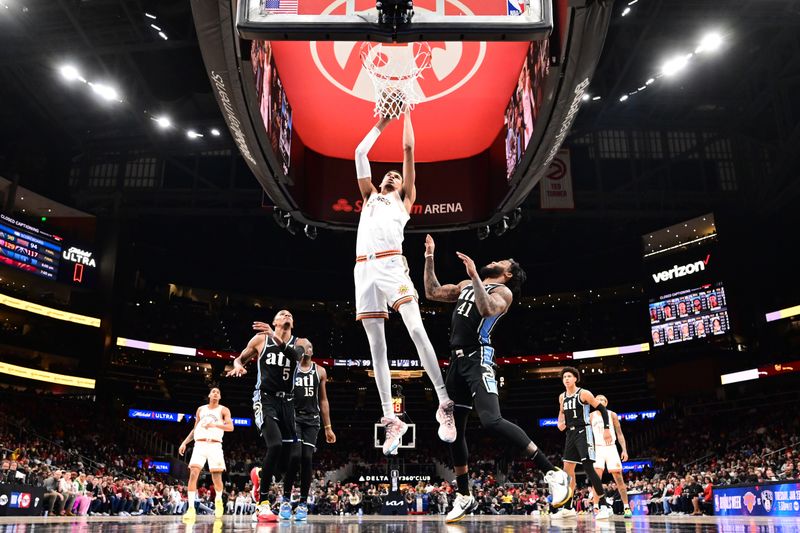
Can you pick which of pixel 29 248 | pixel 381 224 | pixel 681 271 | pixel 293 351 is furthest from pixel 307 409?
pixel 681 271

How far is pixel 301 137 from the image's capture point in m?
8.78

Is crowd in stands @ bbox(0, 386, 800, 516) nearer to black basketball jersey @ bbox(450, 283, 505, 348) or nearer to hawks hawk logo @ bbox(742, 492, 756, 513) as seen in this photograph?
hawks hawk logo @ bbox(742, 492, 756, 513)

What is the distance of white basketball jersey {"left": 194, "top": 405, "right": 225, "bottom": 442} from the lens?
417 inches

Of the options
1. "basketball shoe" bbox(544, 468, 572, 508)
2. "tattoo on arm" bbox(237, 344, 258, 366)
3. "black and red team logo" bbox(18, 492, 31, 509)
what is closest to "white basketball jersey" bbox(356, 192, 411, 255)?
"tattoo on arm" bbox(237, 344, 258, 366)

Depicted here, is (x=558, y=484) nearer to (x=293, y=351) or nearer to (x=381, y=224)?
(x=381, y=224)

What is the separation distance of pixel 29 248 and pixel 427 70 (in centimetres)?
2412

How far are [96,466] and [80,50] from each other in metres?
15.2

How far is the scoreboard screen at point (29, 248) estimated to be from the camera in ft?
85.8

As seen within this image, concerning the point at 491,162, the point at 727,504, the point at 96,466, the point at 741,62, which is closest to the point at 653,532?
the point at 491,162

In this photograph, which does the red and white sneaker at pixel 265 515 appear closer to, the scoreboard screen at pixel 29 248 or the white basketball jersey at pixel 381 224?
the white basketball jersey at pixel 381 224

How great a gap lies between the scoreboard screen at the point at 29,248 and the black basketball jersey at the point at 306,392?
22.5 metres

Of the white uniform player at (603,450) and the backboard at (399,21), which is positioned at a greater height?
the backboard at (399,21)

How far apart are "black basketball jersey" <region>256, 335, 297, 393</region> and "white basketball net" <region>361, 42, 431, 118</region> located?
107 inches

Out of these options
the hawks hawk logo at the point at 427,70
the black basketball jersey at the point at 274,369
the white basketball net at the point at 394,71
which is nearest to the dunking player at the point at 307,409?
the black basketball jersey at the point at 274,369
